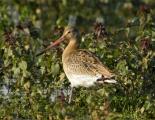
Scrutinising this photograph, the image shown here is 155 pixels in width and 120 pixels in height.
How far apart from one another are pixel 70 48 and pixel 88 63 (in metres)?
0.69

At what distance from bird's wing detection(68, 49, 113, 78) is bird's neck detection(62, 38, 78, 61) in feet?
0.25

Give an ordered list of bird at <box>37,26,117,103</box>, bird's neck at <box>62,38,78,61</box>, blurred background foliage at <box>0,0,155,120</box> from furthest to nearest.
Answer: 1. bird's neck at <box>62,38,78,61</box>
2. bird at <box>37,26,117,103</box>
3. blurred background foliage at <box>0,0,155,120</box>

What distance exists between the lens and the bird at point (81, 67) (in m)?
12.5

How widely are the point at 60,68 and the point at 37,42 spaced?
141 cm

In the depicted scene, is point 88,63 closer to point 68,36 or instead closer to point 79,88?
point 79,88

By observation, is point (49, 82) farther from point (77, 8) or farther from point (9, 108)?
point (77, 8)

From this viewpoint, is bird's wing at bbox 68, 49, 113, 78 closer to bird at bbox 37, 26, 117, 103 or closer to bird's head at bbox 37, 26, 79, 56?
bird at bbox 37, 26, 117, 103

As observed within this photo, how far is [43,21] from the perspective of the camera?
19859mm

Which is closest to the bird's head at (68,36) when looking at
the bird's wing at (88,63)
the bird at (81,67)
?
the bird at (81,67)

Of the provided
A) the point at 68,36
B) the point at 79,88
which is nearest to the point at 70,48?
the point at 68,36

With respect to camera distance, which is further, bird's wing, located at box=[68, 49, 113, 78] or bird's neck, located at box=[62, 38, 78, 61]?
bird's neck, located at box=[62, 38, 78, 61]

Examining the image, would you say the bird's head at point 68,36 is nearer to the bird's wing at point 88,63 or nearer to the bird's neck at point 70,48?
the bird's neck at point 70,48

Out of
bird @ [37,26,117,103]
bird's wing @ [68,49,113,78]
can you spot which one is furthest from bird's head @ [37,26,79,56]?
bird's wing @ [68,49,113,78]

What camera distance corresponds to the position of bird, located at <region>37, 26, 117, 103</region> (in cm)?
1248
